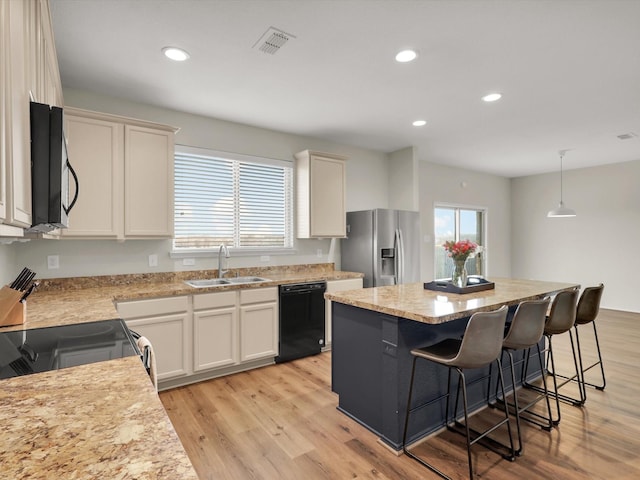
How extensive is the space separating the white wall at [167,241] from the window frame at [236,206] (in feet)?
0.17

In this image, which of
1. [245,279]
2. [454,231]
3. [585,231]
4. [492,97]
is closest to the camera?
[492,97]

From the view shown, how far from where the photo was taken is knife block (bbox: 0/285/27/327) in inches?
65.8

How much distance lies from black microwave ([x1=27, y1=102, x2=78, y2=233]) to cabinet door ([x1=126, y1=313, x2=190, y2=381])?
1.87m

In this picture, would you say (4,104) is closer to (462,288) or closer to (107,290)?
(107,290)

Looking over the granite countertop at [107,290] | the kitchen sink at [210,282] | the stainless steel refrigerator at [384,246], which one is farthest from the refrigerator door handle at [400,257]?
the kitchen sink at [210,282]

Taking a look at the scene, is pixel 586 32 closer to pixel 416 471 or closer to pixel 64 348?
pixel 416 471

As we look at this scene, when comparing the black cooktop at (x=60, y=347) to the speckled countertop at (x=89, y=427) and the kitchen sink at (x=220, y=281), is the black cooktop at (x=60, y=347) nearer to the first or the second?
the speckled countertop at (x=89, y=427)

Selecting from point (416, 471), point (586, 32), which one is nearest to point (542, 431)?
point (416, 471)

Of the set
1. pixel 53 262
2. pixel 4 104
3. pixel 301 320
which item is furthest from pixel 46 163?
pixel 301 320

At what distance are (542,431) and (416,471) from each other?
106 centimetres

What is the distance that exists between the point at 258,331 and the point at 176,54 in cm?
252

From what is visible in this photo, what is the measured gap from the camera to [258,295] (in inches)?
138

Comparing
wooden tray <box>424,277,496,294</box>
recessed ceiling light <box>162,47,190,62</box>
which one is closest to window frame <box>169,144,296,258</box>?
recessed ceiling light <box>162,47,190,62</box>

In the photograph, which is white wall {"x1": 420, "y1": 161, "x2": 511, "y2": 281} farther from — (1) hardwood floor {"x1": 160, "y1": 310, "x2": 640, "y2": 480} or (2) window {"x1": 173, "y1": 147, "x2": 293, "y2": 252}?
→ (1) hardwood floor {"x1": 160, "y1": 310, "x2": 640, "y2": 480}
